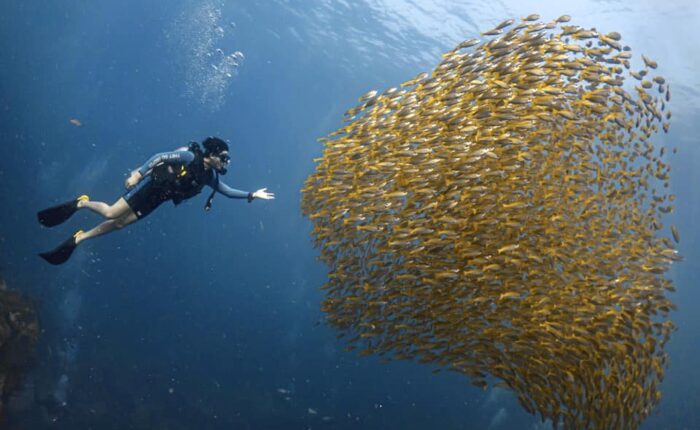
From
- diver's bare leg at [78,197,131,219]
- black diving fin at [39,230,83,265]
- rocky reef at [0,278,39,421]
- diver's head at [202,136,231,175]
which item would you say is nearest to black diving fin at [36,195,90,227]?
diver's bare leg at [78,197,131,219]

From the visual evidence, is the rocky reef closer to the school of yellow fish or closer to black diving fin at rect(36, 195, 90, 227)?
black diving fin at rect(36, 195, 90, 227)

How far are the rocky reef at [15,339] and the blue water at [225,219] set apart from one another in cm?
125

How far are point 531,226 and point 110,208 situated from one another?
7.00 metres

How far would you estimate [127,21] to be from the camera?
55.1 m

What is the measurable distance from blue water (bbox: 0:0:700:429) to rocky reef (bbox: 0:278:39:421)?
125 cm

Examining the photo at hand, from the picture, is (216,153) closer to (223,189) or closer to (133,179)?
(223,189)

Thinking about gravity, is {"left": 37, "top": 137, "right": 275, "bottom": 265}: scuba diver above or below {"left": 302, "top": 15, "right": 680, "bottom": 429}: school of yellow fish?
below

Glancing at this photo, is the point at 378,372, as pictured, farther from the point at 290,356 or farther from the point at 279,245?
the point at 279,245

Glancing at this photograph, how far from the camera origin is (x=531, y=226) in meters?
6.57

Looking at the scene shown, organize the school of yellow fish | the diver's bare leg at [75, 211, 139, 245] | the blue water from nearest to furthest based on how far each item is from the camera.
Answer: the school of yellow fish → the diver's bare leg at [75, 211, 139, 245] → the blue water

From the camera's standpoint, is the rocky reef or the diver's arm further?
the rocky reef

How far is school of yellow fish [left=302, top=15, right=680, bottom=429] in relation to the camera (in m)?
6.44

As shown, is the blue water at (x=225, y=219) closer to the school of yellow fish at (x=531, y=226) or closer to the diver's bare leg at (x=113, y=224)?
the diver's bare leg at (x=113, y=224)

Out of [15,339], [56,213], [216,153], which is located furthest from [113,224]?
[15,339]
